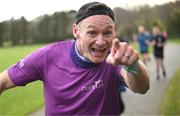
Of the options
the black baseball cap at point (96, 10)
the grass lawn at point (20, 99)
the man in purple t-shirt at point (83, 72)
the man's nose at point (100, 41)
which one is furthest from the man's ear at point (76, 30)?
the grass lawn at point (20, 99)

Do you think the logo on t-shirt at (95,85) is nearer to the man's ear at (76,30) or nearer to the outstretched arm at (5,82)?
the man's ear at (76,30)

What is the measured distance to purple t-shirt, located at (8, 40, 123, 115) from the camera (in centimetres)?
389

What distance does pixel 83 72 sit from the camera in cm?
397

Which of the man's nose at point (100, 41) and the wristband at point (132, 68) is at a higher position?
the man's nose at point (100, 41)

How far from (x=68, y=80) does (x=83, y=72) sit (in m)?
0.13

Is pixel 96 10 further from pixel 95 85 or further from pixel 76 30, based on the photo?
pixel 95 85

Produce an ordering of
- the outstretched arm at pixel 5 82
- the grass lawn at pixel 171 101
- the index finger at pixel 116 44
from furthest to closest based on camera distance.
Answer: the grass lawn at pixel 171 101, the outstretched arm at pixel 5 82, the index finger at pixel 116 44

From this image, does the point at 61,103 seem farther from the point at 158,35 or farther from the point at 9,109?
the point at 158,35

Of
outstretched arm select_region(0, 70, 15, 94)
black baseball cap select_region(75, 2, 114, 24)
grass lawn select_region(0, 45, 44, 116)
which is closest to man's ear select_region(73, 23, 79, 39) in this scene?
black baseball cap select_region(75, 2, 114, 24)

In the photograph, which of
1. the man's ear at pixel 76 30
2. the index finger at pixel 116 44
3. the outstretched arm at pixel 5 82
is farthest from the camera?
the outstretched arm at pixel 5 82

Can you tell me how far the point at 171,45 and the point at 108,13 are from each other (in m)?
45.3

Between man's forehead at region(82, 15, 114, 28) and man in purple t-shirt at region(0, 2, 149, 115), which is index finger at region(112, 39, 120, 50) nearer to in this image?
man in purple t-shirt at region(0, 2, 149, 115)

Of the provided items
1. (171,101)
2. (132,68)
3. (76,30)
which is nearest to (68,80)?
(76,30)

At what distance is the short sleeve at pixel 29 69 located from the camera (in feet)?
13.3
